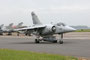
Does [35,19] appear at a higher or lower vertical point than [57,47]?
higher

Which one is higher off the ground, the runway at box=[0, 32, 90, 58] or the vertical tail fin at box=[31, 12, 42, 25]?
the vertical tail fin at box=[31, 12, 42, 25]

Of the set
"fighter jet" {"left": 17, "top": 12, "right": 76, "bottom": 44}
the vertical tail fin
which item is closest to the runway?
"fighter jet" {"left": 17, "top": 12, "right": 76, "bottom": 44}

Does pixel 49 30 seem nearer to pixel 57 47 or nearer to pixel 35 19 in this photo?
pixel 35 19

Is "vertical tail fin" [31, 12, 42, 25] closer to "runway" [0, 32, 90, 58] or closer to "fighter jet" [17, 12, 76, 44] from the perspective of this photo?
"fighter jet" [17, 12, 76, 44]

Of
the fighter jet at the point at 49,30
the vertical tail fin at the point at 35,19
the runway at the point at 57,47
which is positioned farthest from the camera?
the vertical tail fin at the point at 35,19

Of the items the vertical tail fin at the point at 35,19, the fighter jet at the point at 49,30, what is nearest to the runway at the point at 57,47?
the fighter jet at the point at 49,30

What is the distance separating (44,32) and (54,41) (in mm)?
1643

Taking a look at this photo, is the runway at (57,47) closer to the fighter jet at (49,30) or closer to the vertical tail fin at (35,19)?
the fighter jet at (49,30)

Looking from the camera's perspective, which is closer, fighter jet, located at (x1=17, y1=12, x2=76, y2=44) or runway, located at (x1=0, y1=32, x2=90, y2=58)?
runway, located at (x1=0, y1=32, x2=90, y2=58)

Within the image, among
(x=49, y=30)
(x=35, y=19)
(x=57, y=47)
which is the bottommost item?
(x=57, y=47)

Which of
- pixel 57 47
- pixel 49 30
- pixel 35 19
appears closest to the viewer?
pixel 57 47

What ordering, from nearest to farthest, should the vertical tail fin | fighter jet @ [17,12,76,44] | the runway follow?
1. the runway
2. fighter jet @ [17,12,76,44]
3. the vertical tail fin

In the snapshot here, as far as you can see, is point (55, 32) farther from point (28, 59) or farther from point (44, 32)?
point (28, 59)

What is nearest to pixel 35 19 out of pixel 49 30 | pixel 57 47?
pixel 49 30
